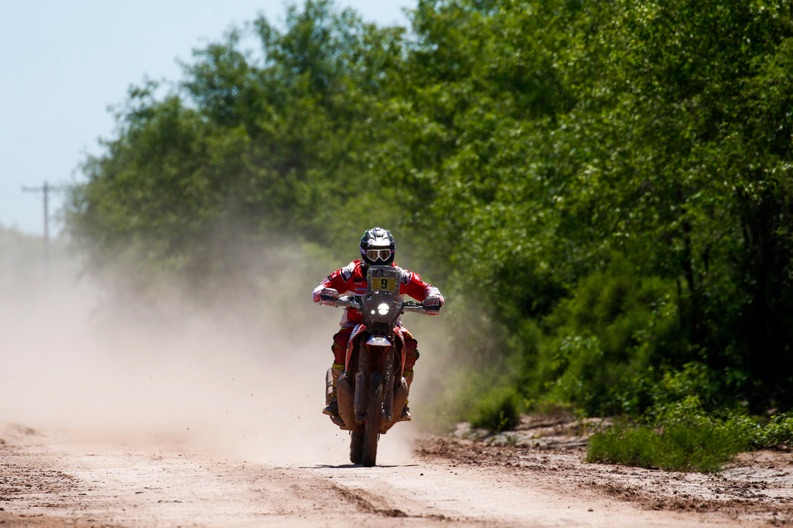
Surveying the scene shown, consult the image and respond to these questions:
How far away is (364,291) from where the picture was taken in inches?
502

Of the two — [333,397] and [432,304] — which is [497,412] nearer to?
[333,397]

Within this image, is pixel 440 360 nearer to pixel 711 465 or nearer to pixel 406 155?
pixel 406 155

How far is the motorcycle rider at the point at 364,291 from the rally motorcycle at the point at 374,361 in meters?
0.22

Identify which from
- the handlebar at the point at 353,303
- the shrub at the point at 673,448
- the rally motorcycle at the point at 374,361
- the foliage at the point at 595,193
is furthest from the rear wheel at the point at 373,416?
the foliage at the point at 595,193

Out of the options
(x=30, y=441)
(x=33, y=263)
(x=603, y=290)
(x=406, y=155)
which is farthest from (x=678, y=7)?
(x=33, y=263)

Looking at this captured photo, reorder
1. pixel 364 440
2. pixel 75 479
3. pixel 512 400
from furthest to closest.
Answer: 1. pixel 512 400
2. pixel 364 440
3. pixel 75 479

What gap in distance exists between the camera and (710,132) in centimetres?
1759

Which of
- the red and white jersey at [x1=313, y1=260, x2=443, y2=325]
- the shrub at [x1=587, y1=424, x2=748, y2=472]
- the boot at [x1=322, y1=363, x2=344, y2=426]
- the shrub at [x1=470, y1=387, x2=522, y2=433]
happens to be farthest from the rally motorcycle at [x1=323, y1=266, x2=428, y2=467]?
the shrub at [x1=470, y1=387, x2=522, y2=433]

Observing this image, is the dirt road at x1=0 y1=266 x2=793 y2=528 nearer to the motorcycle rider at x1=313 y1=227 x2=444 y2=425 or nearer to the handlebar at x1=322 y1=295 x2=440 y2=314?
the motorcycle rider at x1=313 y1=227 x2=444 y2=425

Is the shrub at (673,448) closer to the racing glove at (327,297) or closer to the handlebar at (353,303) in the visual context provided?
the handlebar at (353,303)

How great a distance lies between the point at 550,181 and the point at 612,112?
14.7 ft

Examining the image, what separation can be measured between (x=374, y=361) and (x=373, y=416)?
527mm

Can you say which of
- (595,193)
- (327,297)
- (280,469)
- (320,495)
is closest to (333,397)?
(327,297)

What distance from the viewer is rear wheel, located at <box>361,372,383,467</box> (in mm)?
12094
